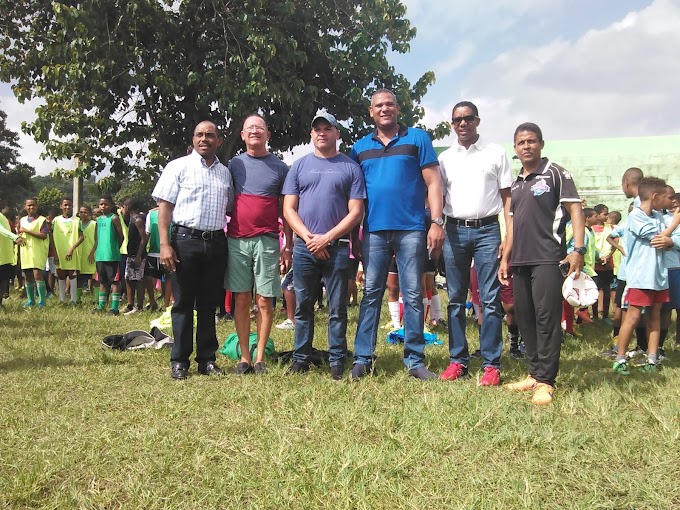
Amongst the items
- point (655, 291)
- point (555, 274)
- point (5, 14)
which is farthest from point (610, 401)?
point (5, 14)

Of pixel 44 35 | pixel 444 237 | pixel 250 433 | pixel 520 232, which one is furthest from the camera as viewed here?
pixel 44 35

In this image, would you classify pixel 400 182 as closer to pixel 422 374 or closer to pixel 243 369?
pixel 422 374

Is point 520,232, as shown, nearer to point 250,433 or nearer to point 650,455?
point 650,455

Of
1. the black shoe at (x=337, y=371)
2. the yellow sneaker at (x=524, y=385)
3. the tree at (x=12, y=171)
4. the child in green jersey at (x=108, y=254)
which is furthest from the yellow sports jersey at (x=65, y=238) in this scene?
the tree at (x=12, y=171)

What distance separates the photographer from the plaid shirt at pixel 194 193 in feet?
15.6

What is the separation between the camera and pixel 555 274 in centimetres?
408

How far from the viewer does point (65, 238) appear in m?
10.9

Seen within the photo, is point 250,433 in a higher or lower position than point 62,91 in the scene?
lower

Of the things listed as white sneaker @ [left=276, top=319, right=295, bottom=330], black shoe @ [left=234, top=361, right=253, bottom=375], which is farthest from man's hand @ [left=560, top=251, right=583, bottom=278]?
white sneaker @ [left=276, top=319, right=295, bottom=330]

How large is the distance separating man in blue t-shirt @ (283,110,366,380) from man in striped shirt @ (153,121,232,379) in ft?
2.00

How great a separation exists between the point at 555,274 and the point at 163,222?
10.1 feet

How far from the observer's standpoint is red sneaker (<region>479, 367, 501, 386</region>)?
4445 mm

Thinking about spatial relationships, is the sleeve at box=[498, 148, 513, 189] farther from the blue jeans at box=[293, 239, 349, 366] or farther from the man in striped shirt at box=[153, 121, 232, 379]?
the man in striped shirt at box=[153, 121, 232, 379]

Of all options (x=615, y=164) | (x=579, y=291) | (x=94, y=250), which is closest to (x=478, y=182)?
(x=579, y=291)
